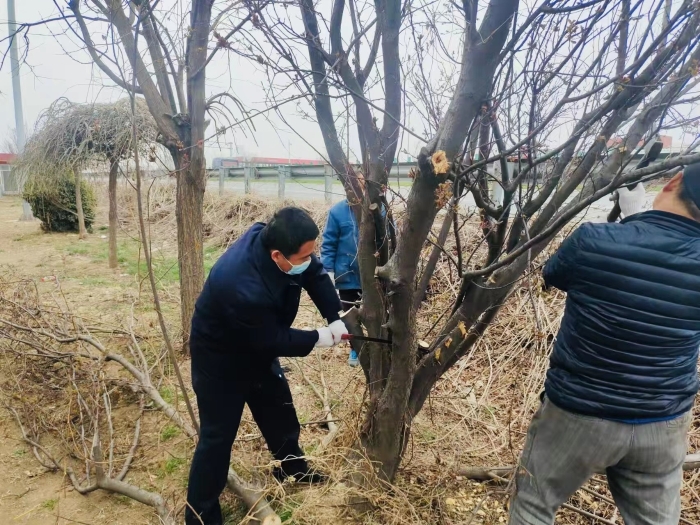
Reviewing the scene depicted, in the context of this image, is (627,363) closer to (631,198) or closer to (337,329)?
(631,198)

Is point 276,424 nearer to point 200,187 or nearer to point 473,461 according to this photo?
point 473,461

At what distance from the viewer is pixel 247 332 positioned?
1990 millimetres

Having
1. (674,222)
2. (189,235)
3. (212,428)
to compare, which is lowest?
(212,428)

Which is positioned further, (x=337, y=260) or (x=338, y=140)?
(x=337, y=260)

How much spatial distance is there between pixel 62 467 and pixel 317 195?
8795 mm

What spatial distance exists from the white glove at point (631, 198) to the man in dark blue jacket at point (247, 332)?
1307mm

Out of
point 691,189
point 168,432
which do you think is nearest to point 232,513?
point 168,432

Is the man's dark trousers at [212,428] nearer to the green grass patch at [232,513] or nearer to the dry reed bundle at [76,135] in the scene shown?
the green grass patch at [232,513]

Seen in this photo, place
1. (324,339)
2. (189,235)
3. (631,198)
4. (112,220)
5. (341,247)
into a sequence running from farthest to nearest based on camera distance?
(112,220)
(189,235)
(341,247)
(324,339)
(631,198)

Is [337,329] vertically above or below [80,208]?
below

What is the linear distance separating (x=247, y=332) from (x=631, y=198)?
1.74 m

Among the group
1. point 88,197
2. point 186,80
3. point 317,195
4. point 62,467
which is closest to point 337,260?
point 186,80

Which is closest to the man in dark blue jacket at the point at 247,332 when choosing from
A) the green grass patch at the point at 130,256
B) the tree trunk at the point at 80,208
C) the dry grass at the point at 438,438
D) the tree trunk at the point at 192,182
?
the dry grass at the point at 438,438

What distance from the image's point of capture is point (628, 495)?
1583 mm
